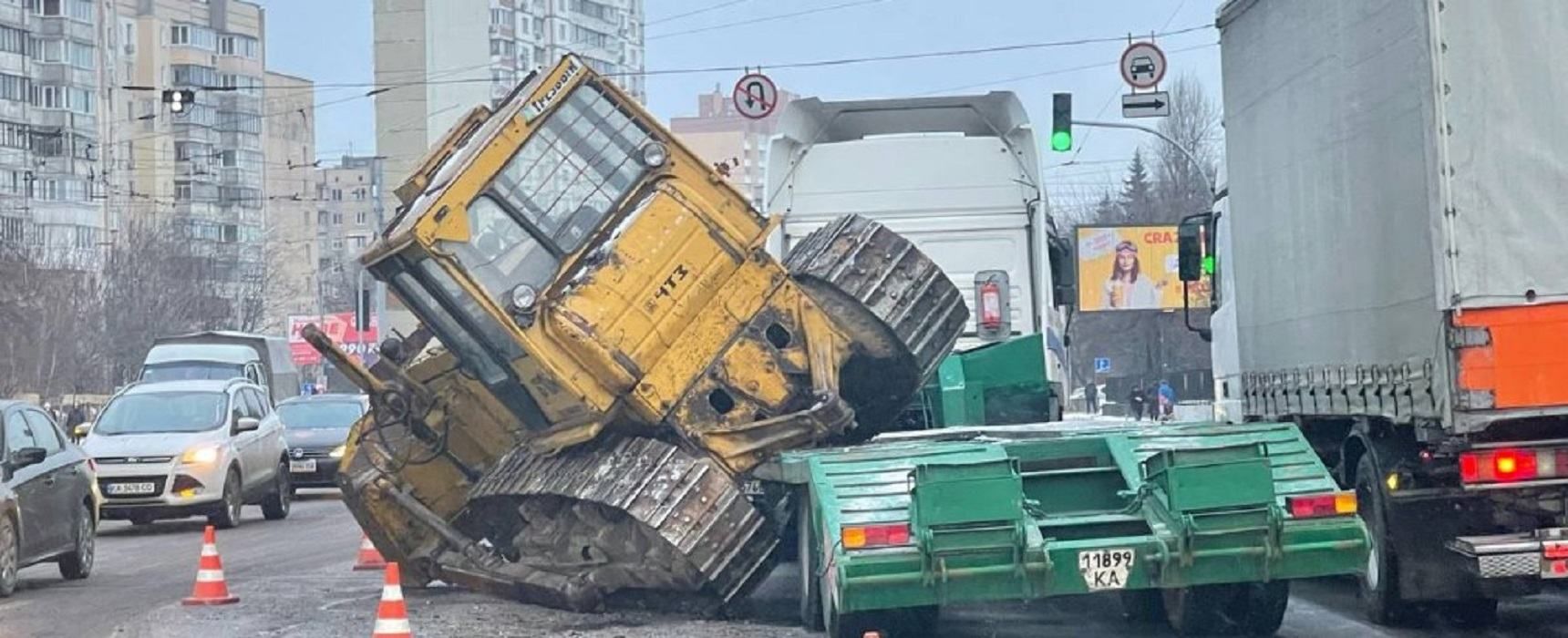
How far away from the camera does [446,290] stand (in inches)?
513

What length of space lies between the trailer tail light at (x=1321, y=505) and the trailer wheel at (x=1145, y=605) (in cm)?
194

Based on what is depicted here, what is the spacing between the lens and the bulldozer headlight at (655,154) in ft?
43.0

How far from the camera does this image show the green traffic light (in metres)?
27.6

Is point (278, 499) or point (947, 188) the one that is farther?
point (278, 499)

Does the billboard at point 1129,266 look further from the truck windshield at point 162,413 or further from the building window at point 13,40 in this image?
the building window at point 13,40

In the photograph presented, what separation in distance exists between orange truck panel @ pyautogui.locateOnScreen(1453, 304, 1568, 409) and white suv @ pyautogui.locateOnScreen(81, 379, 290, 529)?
51.0 ft

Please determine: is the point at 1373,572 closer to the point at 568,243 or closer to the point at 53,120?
the point at 568,243

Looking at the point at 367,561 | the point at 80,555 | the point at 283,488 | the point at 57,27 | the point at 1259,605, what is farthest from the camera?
the point at 57,27

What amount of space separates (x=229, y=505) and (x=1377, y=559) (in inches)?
573

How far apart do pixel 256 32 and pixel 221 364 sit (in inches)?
2987

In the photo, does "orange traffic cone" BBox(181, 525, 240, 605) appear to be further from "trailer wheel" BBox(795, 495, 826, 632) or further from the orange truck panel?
the orange truck panel

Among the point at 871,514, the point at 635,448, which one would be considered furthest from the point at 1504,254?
the point at 635,448

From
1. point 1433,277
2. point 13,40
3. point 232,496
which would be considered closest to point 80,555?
point 232,496

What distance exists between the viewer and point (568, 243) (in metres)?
12.9
